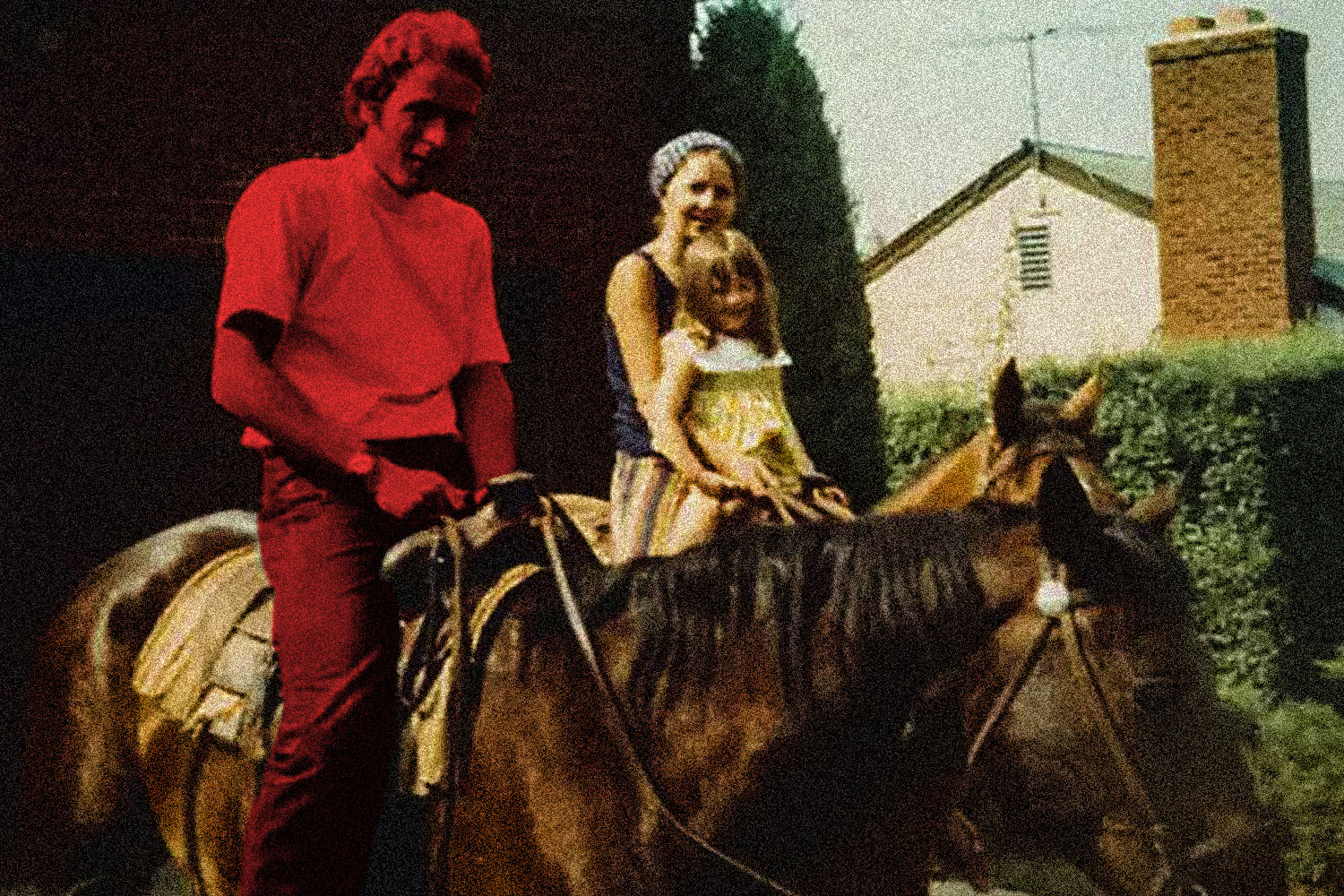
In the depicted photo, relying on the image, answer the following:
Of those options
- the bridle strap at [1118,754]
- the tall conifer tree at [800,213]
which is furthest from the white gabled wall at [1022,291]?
the bridle strap at [1118,754]

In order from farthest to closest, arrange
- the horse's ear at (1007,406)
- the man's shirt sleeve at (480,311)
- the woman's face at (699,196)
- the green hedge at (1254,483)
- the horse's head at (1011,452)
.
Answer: the green hedge at (1254,483) → the horse's ear at (1007,406) → the horse's head at (1011,452) → the woman's face at (699,196) → the man's shirt sleeve at (480,311)

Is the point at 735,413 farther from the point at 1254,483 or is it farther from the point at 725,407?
the point at 1254,483

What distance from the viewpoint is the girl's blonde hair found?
15.2 feet

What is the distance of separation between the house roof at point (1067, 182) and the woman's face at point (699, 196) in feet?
79.0

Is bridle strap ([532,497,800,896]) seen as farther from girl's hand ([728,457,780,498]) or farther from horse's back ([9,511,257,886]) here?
horse's back ([9,511,257,886])

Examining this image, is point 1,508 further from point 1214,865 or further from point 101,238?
point 1214,865

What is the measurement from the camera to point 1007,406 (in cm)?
528

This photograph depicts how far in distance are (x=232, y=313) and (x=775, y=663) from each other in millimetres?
1267

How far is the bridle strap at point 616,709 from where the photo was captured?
3.01 metres

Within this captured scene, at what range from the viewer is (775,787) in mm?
3031

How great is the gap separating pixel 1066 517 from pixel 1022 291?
28565 millimetres

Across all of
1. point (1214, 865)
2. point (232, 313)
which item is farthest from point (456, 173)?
point (1214, 865)

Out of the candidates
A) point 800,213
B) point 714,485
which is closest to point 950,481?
point 714,485

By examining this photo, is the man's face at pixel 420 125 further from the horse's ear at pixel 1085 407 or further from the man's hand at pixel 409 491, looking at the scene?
the horse's ear at pixel 1085 407
